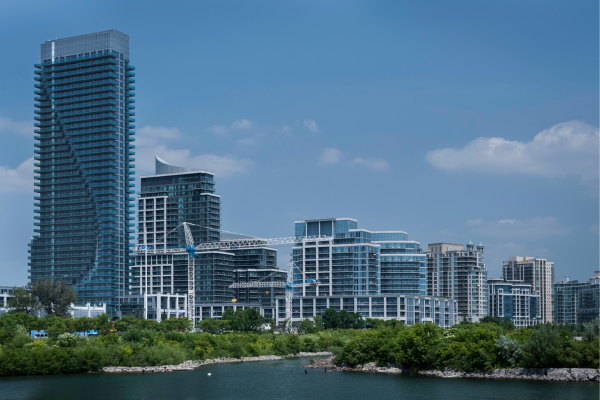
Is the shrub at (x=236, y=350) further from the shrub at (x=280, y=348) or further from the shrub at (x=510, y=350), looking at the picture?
the shrub at (x=510, y=350)

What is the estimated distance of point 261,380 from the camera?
330 ft

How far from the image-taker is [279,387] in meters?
93.1

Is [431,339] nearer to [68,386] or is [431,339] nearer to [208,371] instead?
[208,371]

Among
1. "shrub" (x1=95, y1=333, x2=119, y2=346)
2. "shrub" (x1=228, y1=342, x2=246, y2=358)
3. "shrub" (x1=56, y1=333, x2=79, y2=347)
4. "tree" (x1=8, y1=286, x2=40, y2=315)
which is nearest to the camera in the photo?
"shrub" (x1=56, y1=333, x2=79, y2=347)

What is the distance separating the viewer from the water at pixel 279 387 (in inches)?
3248

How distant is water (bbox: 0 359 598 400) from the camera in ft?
271

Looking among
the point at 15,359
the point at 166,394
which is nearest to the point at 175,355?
the point at 15,359

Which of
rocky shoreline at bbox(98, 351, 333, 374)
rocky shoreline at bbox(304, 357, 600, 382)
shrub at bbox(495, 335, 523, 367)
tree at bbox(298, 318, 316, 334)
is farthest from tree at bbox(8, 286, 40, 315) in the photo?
shrub at bbox(495, 335, 523, 367)

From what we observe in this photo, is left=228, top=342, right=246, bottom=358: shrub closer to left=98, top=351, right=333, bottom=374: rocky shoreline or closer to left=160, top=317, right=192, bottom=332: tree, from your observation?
left=98, top=351, right=333, bottom=374: rocky shoreline

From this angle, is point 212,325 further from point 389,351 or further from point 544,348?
point 544,348

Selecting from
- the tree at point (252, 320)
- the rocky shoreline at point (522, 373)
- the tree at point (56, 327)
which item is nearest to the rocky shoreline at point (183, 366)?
the rocky shoreline at point (522, 373)

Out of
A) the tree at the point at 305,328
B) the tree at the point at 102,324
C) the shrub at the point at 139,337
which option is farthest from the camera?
the tree at the point at 305,328

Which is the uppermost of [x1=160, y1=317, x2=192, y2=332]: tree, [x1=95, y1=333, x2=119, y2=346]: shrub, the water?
[x1=95, y1=333, x2=119, y2=346]: shrub

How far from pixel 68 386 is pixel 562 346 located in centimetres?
6031
